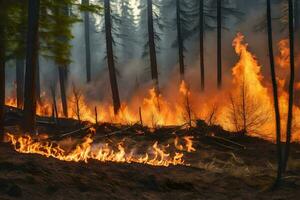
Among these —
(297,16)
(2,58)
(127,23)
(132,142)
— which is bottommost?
(132,142)

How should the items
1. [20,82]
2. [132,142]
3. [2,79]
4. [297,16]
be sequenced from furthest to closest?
1. [297,16]
2. [20,82]
3. [132,142]
4. [2,79]

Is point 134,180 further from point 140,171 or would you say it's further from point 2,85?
point 2,85

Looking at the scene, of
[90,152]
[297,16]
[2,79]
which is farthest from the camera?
[297,16]

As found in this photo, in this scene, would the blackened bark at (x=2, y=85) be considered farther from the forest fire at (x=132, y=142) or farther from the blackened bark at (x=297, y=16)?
the blackened bark at (x=297, y=16)

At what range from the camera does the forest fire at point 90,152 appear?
11.4 metres

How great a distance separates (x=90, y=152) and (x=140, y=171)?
4128mm

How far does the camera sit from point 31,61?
1411 cm

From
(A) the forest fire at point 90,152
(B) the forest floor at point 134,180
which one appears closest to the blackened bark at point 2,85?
(A) the forest fire at point 90,152

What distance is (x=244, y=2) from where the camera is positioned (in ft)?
148

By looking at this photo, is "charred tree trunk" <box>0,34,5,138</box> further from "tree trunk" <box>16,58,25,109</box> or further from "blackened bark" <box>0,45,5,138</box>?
"tree trunk" <box>16,58,25,109</box>

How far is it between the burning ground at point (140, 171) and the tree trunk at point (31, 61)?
26.2 inches

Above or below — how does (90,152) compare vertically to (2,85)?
below

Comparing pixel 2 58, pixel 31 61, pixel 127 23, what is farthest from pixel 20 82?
pixel 127 23

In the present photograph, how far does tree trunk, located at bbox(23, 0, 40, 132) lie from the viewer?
1401 cm
